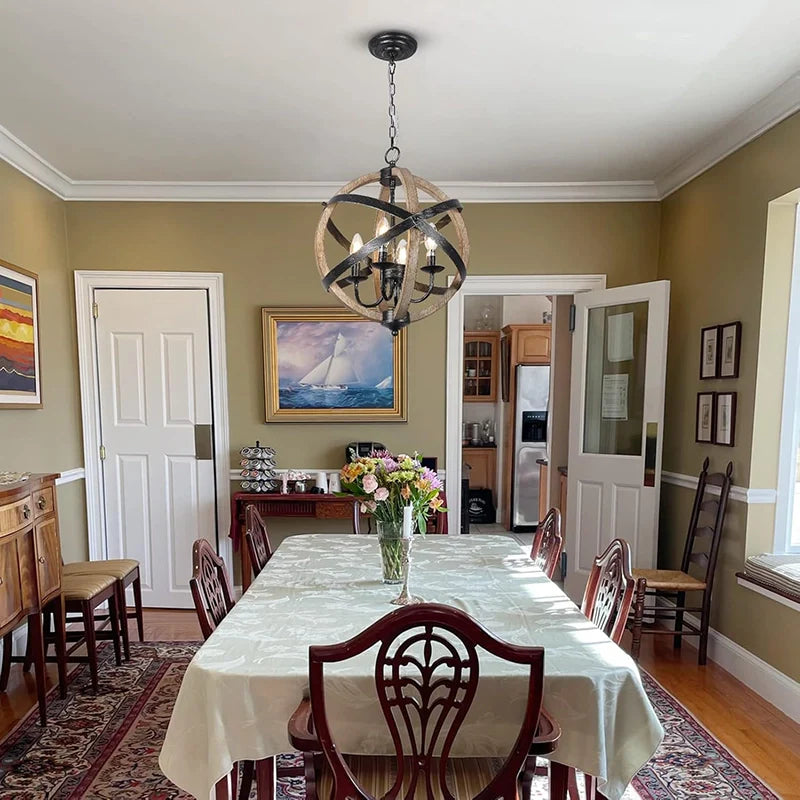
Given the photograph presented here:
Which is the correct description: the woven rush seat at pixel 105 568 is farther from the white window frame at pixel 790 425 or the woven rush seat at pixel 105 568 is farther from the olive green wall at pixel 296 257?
the white window frame at pixel 790 425

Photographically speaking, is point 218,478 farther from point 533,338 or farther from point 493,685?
point 533,338

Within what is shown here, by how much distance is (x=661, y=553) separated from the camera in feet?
11.2

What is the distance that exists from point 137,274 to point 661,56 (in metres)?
3.10

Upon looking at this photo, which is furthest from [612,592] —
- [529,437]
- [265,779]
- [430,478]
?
[529,437]

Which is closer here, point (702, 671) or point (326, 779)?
point (326, 779)

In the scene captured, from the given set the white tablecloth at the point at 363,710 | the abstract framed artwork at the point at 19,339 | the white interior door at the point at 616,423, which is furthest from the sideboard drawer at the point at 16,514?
the white interior door at the point at 616,423

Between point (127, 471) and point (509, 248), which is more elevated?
point (509, 248)

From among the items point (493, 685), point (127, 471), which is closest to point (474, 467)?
point (127, 471)

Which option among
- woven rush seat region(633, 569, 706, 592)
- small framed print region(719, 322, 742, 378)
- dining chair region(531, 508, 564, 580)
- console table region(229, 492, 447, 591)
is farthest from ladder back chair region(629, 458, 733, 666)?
console table region(229, 492, 447, 591)

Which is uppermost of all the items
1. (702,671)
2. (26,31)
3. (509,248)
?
(26,31)

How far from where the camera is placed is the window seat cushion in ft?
7.58

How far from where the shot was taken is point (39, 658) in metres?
2.25

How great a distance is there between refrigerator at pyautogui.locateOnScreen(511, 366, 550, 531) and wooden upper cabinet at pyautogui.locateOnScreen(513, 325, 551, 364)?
0.11m

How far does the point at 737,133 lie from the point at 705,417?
145cm
